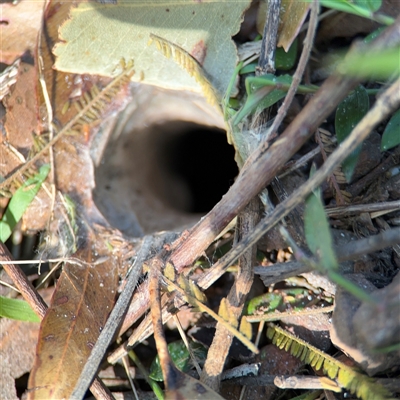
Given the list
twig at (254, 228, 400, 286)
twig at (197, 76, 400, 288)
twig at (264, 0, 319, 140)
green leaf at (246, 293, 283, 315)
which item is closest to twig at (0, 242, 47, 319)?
twig at (197, 76, 400, 288)

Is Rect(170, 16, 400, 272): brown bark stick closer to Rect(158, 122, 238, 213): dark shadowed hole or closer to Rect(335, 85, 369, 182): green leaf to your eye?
Rect(335, 85, 369, 182): green leaf

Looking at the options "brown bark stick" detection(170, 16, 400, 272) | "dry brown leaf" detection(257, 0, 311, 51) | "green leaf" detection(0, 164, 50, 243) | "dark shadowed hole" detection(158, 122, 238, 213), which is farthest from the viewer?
"dark shadowed hole" detection(158, 122, 238, 213)

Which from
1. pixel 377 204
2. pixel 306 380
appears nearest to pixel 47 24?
pixel 377 204

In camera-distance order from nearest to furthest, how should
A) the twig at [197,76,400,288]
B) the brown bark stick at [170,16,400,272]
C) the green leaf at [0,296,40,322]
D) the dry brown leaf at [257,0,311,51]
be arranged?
the twig at [197,76,400,288], the brown bark stick at [170,16,400,272], the dry brown leaf at [257,0,311,51], the green leaf at [0,296,40,322]

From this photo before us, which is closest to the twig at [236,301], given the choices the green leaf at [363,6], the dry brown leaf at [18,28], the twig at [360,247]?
the twig at [360,247]

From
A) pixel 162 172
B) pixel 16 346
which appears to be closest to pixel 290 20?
pixel 162 172

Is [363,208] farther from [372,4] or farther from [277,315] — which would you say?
[372,4]
